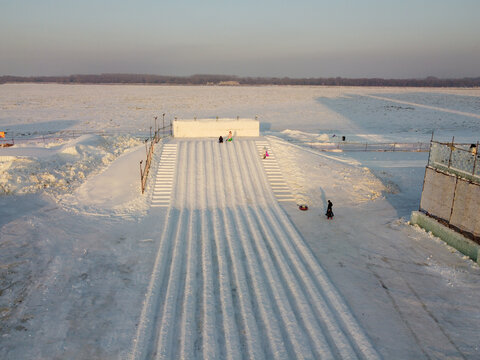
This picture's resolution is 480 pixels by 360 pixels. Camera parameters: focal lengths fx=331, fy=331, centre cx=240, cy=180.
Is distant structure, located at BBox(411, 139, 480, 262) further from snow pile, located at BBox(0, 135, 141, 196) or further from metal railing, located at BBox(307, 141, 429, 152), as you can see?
snow pile, located at BBox(0, 135, 141, 196)

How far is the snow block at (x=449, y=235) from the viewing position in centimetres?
1317

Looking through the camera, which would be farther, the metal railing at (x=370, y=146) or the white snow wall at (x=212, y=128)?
the metal railing at (x=370, y=146)

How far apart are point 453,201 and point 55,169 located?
77.3 feet

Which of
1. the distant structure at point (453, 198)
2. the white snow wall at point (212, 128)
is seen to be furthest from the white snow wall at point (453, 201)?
the white snow wall at point (212, 128)

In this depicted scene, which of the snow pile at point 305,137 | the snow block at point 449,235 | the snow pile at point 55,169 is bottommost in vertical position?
the snow block at point 449,235

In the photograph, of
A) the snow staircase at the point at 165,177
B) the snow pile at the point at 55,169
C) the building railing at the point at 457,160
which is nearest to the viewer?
the building railing at the point at 457,160

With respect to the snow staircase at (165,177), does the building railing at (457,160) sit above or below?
above

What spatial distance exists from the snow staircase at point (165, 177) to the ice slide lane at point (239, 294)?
2.31 ft

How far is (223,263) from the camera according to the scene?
12.8m

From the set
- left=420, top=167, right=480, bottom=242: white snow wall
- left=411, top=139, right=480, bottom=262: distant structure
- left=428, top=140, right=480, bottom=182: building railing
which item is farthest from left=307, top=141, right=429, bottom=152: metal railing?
left=420, top=167, right=480, bottom=242: white snow wall

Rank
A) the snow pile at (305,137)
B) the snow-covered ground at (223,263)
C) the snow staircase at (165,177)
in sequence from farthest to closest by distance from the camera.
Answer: the snow pile at (305,137) → the snow staircase at (165,177) → the snow-covered ground at (223,263)

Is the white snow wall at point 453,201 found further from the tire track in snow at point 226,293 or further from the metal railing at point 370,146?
the metal railing at point 370,146

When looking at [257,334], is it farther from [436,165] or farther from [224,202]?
[436,165]

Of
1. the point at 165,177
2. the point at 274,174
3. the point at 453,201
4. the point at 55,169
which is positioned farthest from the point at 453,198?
the point at 55,169
